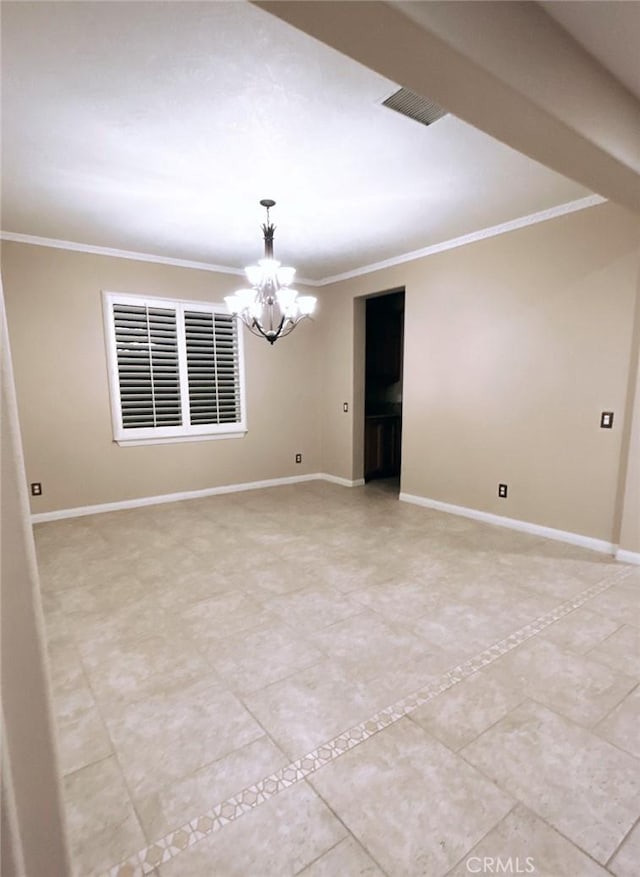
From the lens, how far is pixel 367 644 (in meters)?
2.21

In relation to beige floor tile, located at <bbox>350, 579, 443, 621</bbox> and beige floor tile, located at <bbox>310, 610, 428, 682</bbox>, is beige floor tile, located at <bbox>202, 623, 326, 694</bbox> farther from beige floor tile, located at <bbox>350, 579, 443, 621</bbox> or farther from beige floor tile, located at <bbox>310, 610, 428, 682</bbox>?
beige floor tile, located at <bbox>350, 579, 443, 621</bbox>

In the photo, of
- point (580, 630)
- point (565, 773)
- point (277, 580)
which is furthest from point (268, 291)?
point (565, 773)

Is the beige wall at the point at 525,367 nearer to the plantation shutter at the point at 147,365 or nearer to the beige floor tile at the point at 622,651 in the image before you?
the beige floor tile at the point at 622,651

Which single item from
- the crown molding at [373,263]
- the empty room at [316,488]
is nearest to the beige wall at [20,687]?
the empty room at [316,488]

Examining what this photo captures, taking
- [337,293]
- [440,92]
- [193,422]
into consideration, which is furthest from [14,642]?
[337,293]

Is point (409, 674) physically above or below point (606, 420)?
below

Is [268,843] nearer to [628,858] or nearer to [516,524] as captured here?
[628,858]

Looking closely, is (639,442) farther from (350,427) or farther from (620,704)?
(350,427)

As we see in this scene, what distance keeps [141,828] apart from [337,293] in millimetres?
5190

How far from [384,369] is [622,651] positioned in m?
4.57

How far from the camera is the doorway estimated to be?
5.89 meters

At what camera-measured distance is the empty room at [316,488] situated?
51.1 inches

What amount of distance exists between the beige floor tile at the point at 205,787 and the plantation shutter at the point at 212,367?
385 cm

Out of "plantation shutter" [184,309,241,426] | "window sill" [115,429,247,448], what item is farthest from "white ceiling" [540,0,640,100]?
"window sill" [115,429,247,448]
